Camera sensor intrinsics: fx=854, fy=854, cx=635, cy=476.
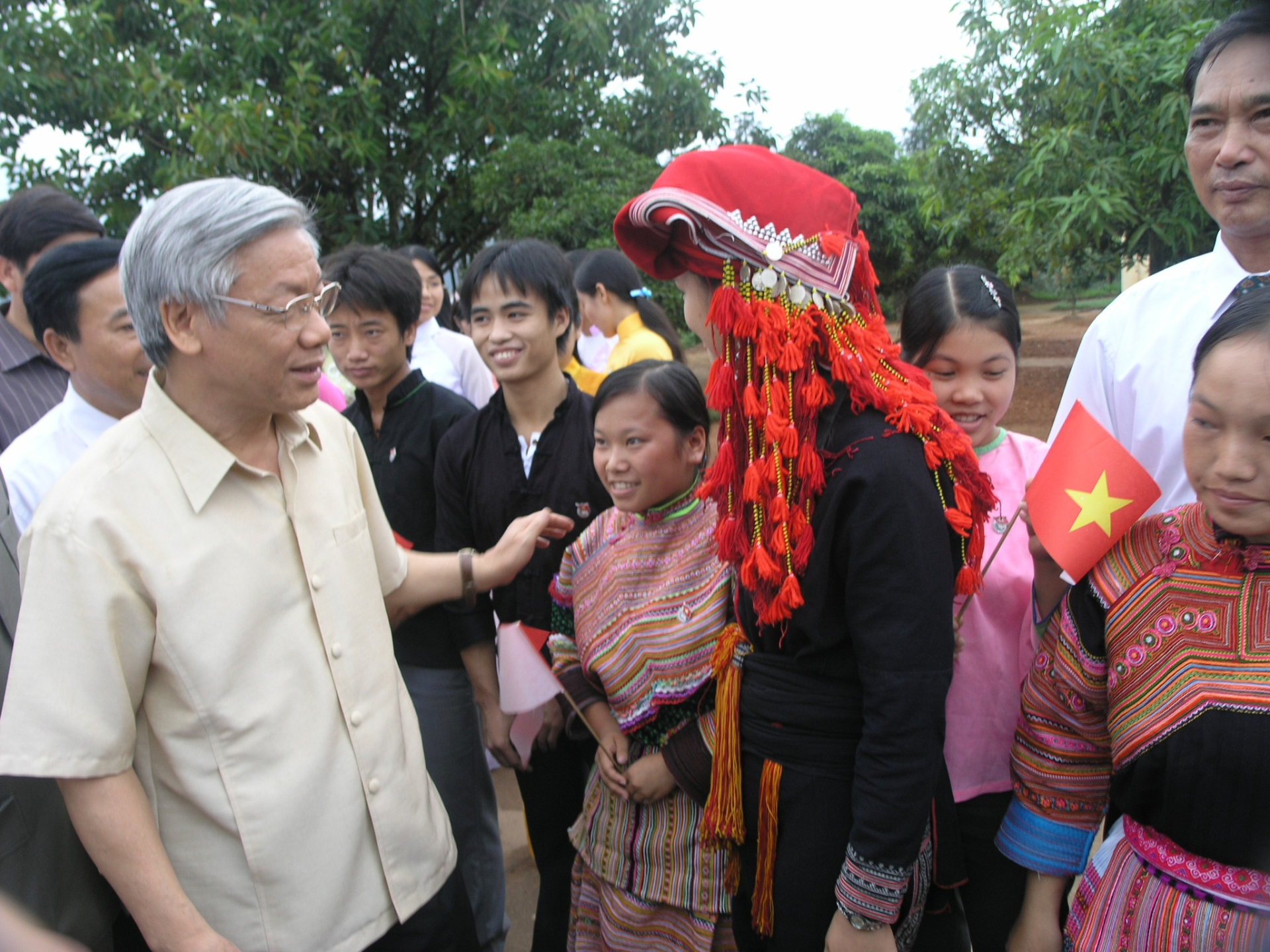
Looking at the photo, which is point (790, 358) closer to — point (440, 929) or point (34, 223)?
point (440, 929)

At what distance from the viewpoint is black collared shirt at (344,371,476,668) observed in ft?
8.52

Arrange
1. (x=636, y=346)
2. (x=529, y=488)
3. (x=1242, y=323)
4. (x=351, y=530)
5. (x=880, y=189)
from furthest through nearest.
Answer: (x=880, y=189), (x=636, y=346), (x=529, y=488), (x=351, y=530), (x=1242, y=323)

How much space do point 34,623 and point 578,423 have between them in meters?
1.45

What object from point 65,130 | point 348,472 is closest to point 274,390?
point 348,472

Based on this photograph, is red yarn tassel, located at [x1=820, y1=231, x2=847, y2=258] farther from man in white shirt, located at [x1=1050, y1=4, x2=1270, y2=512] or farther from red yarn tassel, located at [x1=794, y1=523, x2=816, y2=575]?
man in white shirt, located at [x1=1050, y1=4, x2=1270, y2=512]

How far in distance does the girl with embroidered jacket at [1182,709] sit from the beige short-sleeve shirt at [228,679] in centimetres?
125

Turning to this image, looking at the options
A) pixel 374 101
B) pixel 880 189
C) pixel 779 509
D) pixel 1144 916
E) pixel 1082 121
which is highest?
pixel 880 189

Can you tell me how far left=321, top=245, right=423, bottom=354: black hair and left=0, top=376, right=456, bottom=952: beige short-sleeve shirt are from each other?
1.05m

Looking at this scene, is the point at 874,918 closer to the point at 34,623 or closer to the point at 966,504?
the point at 966,504

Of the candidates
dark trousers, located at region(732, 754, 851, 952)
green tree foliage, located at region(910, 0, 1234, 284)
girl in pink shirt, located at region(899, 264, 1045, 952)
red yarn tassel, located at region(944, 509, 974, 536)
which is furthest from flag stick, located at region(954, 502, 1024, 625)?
green tree foliage, located at region(910, 0, 1234, 284)

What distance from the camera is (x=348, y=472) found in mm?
1849

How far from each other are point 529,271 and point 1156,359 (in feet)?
5.38

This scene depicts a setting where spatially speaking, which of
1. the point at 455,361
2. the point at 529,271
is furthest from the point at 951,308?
the point at 455,361

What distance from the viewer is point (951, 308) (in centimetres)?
200
